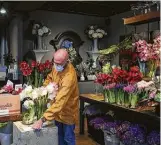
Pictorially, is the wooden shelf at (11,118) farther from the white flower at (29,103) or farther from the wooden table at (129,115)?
the wooden table at (129,115)

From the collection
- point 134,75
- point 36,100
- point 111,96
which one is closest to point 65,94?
point 36,100

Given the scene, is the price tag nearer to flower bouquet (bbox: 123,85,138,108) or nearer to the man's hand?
the man's hand

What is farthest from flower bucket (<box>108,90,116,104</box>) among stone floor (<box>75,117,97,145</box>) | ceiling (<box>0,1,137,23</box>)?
ceiling (<box>0,1,137,23</box>)

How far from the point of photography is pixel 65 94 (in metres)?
2.42

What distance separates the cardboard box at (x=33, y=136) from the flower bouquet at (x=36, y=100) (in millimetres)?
113

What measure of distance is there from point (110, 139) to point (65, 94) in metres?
1.39

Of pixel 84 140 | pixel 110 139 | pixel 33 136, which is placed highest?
pixel 33 136

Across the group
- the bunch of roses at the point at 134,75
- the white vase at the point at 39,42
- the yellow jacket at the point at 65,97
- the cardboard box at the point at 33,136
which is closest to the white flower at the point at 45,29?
the white vase at the point at 39,42

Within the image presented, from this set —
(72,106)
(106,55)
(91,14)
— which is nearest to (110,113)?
(106,55)

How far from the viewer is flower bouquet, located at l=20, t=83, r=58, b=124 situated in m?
2.31

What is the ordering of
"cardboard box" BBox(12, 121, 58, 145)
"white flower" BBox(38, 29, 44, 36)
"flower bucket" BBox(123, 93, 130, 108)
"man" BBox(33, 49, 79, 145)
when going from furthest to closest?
1. "white flower" BBox(38, 29, 44, 36)
2. "flower bucket" BBox(123, 93, 130, 108)
3. "man" BBox(33, 49, 79, 145)
4. "cardboard box" BBox(12, 121, 58, 145)

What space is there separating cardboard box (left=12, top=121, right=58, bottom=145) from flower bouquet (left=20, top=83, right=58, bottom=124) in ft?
0.37

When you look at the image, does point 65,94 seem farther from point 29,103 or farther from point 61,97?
point 29,103

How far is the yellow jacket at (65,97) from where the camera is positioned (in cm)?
236
